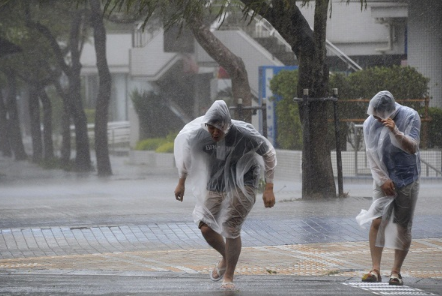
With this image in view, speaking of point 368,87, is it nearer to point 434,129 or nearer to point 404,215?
point 434,129

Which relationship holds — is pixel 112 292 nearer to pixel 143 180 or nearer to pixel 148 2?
pixel 148 2

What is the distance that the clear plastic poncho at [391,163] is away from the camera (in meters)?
7.84

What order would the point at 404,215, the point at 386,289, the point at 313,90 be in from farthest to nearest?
the point at 313,90 → the point at 404,215 → the point at 386,289

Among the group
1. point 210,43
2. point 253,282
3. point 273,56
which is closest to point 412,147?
point 253,282

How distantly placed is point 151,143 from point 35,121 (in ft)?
16.0

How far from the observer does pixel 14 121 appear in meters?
36.9

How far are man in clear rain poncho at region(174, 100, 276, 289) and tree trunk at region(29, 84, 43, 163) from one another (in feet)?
85.6

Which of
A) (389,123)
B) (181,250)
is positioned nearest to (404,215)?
(389,123)

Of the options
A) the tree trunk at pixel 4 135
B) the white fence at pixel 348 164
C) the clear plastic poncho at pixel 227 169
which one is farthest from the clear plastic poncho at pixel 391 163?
the tree trunk at pixel 4 135

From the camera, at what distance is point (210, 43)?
21594 millimetres

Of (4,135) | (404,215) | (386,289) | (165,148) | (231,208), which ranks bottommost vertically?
(4,135)

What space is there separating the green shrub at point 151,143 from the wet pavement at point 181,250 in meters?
15.7

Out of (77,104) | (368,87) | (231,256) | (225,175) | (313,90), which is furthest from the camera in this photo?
(77,104)

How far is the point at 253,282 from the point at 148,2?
5.00 metres
